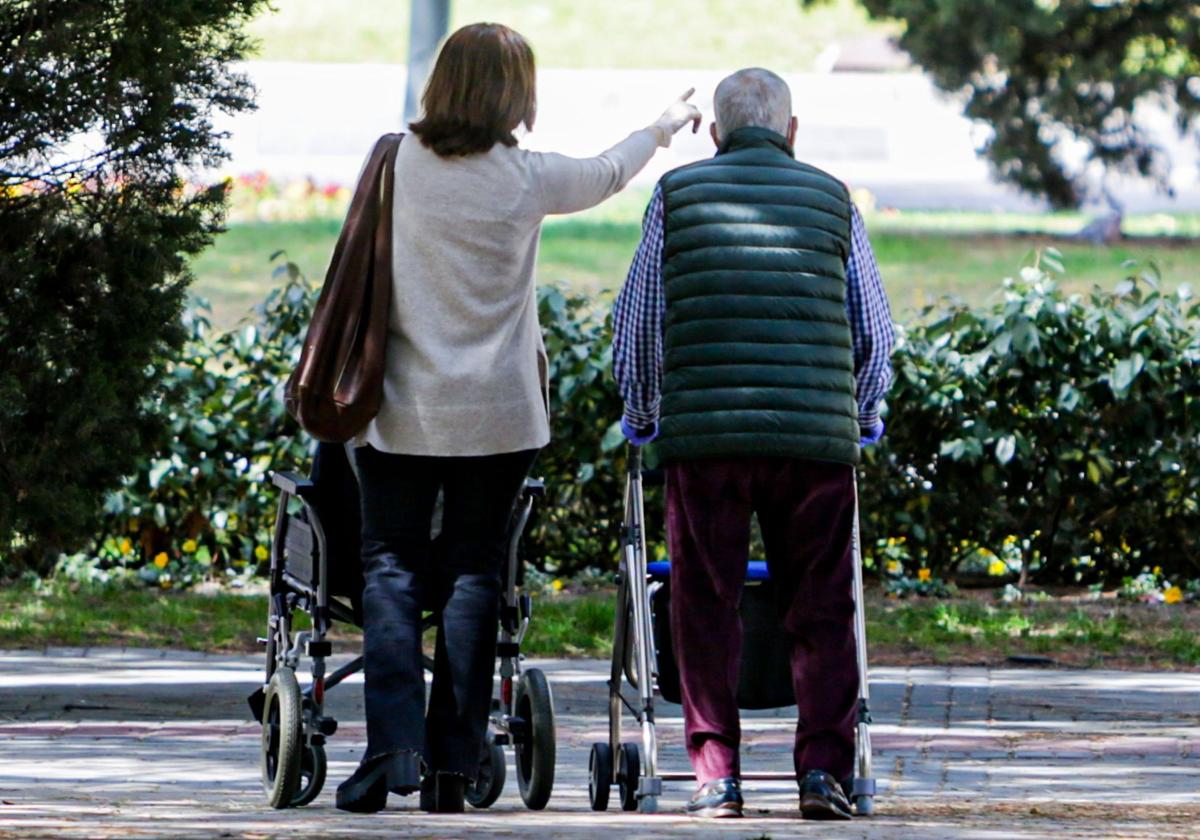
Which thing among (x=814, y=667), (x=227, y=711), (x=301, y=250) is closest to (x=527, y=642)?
(x=227, y=711)

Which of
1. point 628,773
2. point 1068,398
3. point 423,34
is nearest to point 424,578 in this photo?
point 628,773

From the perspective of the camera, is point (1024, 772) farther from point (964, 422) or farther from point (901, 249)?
point (901, 249)

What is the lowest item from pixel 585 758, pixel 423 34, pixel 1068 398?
pixel 585 758

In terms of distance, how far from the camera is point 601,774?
5129 mm

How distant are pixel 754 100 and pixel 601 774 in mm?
1634

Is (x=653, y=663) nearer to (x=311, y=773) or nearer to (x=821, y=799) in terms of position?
(x=821, y=799)

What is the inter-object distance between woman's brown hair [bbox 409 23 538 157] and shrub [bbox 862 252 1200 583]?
4495mm

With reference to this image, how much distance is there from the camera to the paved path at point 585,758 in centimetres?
442

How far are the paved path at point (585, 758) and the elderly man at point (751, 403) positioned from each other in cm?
28

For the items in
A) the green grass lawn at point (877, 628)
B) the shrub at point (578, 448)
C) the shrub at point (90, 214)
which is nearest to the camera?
the shrub at point (90, 214)

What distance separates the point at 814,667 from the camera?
5.04 metres

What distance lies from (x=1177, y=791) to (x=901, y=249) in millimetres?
18716

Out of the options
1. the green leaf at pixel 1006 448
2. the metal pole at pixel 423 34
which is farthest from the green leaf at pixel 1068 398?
the metal pole at pixel 423 34

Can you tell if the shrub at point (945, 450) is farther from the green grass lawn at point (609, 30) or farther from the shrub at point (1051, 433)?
the green grass lawn at point (609, 30)
